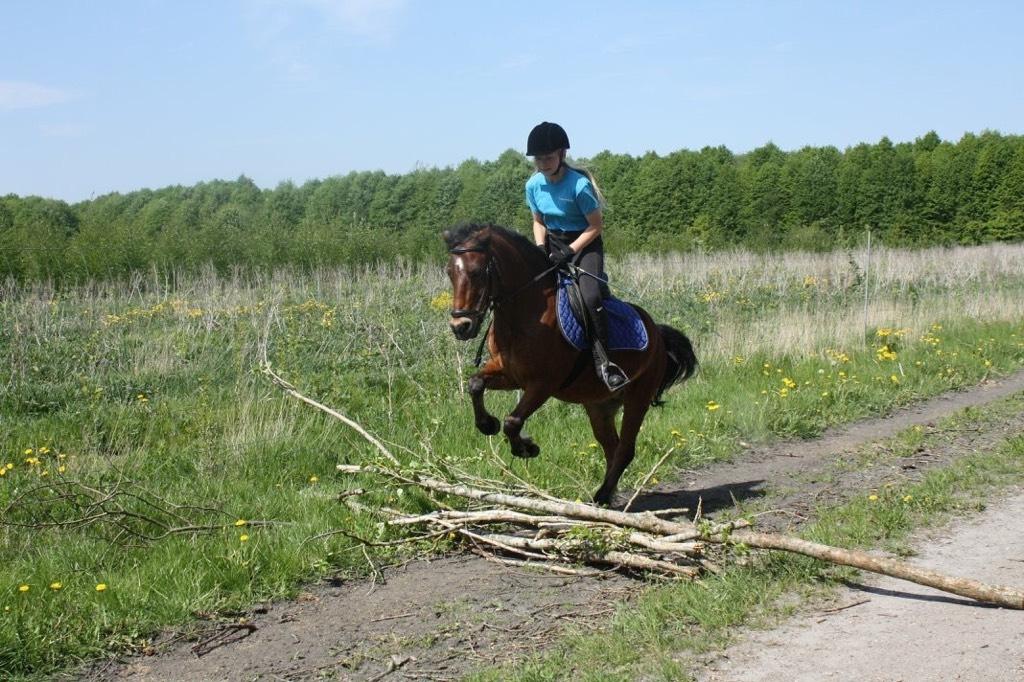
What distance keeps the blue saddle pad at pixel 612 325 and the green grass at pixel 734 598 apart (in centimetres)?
195

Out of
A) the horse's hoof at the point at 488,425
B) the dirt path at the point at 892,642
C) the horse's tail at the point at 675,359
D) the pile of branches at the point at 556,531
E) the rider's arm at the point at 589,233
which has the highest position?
the rider's arm at the point at 589,233

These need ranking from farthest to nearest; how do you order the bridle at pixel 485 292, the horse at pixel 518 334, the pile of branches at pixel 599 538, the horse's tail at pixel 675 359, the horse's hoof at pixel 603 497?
the horse's tail at pixel 675 359, the horse's hoof at pixel 603 497, the horse at pixel 518 334, the bridle at pixel 485 292, the pile of branches at pixel 599 538

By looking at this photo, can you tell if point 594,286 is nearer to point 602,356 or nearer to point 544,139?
point 602,356

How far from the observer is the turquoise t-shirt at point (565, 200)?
720 centimetres

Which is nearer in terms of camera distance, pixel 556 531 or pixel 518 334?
pixel 556 531

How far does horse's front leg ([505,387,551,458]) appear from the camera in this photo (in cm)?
679

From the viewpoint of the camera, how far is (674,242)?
3027 cm

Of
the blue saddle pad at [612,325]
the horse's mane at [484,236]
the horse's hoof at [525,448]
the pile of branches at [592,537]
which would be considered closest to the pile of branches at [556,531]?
the pile of branches at [592,537]

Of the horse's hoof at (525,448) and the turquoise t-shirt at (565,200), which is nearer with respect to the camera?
the horse's hoof at (525,448)

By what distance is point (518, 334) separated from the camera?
22.6ft

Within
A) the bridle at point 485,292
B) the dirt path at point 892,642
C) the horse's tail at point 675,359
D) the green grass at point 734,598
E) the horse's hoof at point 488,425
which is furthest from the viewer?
the horse's tail at point 675,359

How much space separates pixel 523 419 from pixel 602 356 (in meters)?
0.81

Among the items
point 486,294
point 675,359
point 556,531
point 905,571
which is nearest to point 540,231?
point 486,294

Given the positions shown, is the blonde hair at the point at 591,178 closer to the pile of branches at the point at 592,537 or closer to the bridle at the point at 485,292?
the bridle at the point at 485,292
